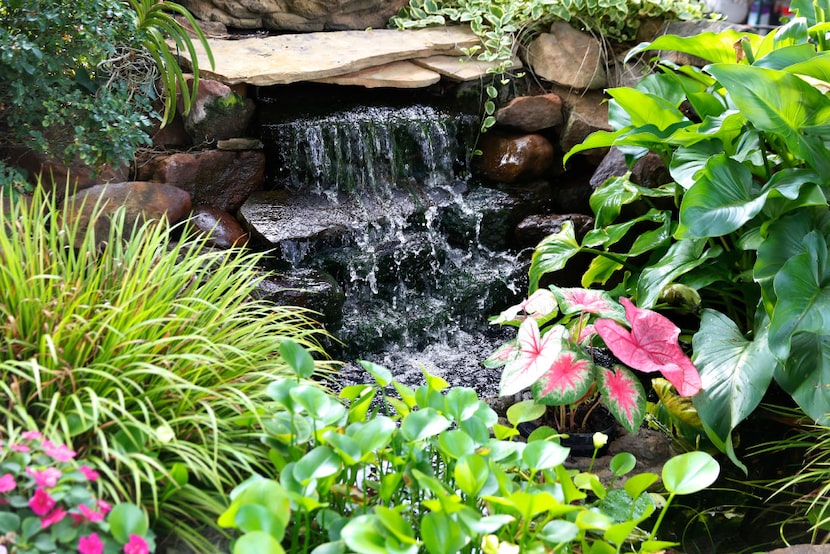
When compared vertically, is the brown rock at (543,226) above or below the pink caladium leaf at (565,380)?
below

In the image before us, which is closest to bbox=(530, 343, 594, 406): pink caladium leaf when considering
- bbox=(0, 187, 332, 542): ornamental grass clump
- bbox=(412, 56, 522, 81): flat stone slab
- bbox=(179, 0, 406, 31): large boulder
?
bbox=(0, 187, 332, 542): ornamental grass clump

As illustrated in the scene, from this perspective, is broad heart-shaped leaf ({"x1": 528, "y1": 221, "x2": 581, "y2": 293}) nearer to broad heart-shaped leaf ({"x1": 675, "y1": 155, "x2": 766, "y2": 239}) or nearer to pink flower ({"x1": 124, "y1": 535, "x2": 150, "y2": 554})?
broad heart-shaped leaf ({"x1": 675, "y1": 155, "x2": 766, "y2": 239})

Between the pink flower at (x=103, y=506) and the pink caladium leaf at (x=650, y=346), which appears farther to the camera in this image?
the pink caladium leaf at (x=650, y=346)

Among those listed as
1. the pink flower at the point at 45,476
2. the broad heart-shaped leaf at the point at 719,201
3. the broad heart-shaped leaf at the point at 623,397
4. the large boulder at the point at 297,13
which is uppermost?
the large boulder at the point at 297,13

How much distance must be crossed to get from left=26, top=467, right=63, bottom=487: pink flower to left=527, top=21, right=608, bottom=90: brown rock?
15.1 feet

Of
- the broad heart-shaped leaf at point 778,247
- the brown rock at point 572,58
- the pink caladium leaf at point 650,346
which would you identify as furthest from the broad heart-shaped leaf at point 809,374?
the brown rock at point 572,58

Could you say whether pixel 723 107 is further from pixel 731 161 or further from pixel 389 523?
pixel 389 523

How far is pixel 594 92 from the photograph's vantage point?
17.8ft

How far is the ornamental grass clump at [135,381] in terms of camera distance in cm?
177

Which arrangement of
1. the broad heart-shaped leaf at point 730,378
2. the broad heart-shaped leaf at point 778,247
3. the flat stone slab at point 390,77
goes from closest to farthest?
the broad heart-shaped leaf at point 730,378
the broad heart-shaped leaf at point 778,247
the flat stone slab at point 390,77

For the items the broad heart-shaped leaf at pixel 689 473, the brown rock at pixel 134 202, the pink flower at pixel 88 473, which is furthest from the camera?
the brown rock at pixel 134 202

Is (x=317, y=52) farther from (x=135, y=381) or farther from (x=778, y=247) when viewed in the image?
(x=135, y=381)

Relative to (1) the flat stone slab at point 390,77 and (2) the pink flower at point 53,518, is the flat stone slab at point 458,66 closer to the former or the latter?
(1) the flat stone slab at point 390,77

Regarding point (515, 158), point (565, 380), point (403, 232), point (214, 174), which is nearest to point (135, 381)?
point (565, 380)
